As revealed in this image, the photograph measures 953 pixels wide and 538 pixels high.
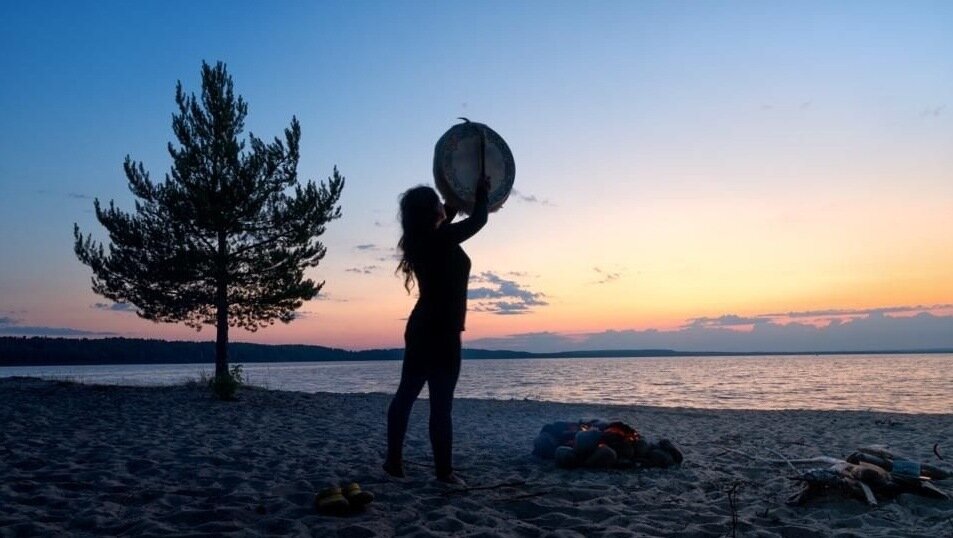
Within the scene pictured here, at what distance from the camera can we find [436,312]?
4699 millimetres

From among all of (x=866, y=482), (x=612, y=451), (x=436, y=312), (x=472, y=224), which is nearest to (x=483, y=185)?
(x=472, y=224)

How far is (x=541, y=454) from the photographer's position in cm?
671

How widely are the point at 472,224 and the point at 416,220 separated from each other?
0.52m

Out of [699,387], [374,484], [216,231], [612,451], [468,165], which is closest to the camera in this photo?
[374,484]

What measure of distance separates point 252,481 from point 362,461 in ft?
4.45

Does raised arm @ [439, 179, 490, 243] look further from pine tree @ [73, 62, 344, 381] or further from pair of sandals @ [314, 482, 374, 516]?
pine tree @ [73, 62, 344, 381]

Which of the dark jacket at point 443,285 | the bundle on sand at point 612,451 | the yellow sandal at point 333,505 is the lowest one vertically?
the bundle on sand at point 612,451

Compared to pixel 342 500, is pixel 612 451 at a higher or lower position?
lower

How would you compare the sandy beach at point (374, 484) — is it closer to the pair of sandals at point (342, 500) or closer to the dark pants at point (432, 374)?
the pair of sandals at point (342, 500)

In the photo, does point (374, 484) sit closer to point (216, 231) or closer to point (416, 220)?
point (416, 220)

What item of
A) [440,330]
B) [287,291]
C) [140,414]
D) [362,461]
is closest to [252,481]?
[362,461]

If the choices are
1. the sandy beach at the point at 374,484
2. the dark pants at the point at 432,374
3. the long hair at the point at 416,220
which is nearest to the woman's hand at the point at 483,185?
the long hair at the point at 416,220

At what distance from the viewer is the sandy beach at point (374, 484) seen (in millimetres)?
3742

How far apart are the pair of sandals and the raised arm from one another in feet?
6.13
